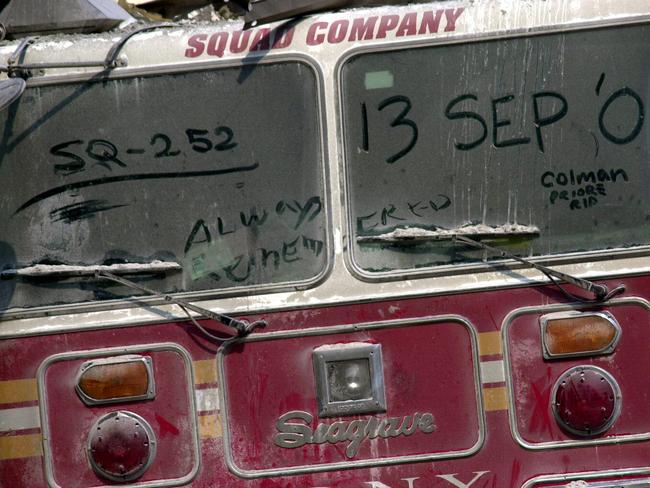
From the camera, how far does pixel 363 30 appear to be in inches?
139

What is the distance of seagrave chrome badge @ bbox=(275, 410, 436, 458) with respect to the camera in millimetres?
3459

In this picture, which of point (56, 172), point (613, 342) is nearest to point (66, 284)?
point (56, 172)

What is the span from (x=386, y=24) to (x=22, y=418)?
1810 millimetres

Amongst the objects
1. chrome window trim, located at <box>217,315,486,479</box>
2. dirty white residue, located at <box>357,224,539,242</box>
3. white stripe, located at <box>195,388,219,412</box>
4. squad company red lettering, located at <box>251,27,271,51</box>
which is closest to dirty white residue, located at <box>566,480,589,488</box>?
chrome window trim, located at <box>217,315,486,479</box>

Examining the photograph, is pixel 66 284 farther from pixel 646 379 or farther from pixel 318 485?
pixel 646 379

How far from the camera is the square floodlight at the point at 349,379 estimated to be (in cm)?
345

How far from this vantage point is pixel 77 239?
3.57 metres

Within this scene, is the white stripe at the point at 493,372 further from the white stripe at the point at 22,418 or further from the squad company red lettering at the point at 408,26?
the white stripe at the point at 22,418

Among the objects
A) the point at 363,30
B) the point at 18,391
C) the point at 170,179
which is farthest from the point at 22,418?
the point at 363,30

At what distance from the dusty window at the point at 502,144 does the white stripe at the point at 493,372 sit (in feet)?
1.17

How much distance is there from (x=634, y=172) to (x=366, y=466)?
132 centimetres

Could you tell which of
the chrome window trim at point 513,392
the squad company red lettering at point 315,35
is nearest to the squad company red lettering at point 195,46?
the squad company red lettering at point 315,35

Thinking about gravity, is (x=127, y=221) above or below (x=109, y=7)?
below

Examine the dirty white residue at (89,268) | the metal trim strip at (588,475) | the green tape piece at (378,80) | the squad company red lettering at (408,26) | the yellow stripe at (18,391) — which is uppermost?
the squad company red lettering at (408,26)
